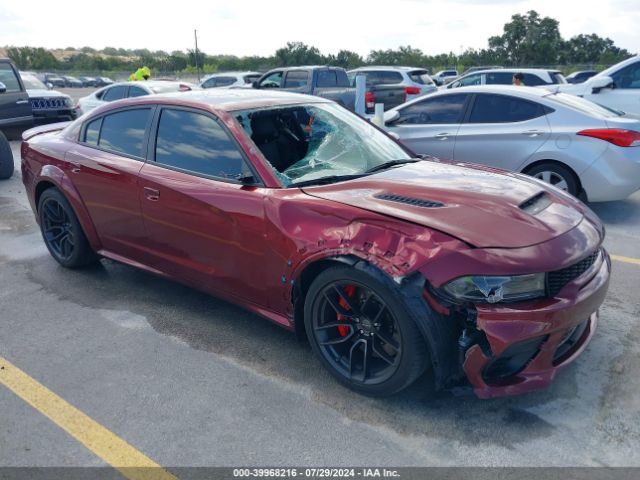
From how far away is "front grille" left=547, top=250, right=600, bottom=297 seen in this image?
272cm

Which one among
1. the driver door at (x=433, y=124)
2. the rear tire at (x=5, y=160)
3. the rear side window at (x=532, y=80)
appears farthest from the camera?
the rear side window at (x=532, y=80)

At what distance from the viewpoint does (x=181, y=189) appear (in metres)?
3.66

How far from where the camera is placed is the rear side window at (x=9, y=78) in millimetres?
11617

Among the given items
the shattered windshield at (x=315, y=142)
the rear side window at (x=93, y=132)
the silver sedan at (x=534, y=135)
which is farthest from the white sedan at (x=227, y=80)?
the shattered windshield at (x=315, y=142)

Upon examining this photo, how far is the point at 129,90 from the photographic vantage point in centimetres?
1246

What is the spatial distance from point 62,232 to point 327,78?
9916mm

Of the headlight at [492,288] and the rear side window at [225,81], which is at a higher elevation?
the headlight at [492,288]

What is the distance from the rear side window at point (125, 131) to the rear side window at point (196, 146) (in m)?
0.21

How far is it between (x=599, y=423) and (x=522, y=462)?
0.54 meters

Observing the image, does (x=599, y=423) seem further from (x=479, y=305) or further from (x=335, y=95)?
(x=335, y=95)

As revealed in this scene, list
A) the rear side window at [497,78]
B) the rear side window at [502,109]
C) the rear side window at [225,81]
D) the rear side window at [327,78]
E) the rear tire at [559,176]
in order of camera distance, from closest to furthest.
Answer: the rear tire at [559,176] → the rear side window at [502,109] → the rear side window at [327,78] → the rear side window at [497,78] → the rear side window at [225,81]

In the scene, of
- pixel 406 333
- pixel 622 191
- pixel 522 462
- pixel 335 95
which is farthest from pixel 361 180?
pixel 335 95

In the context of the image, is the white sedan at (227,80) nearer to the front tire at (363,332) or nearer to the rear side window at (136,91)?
the rear side window at (136,91)

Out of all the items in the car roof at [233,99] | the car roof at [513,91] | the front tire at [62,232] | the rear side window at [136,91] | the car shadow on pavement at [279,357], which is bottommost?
the car shadow on pavement at [279,357]
